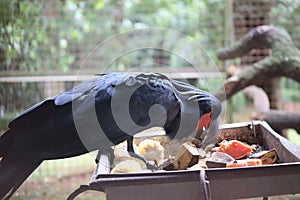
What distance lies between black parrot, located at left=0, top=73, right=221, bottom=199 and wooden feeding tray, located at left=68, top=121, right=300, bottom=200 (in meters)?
0.29

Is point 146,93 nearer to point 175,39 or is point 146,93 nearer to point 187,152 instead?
point 187,152

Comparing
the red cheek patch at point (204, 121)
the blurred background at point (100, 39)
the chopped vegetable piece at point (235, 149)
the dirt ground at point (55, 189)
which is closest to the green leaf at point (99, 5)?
the blurred background at point (100, 39)

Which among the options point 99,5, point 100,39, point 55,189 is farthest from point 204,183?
point 99,5

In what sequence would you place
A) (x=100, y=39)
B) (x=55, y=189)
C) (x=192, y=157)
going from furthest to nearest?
(x=100, y=39)
(x=55, y=189)
(x=192, y=157)

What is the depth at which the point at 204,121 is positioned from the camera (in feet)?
4.85

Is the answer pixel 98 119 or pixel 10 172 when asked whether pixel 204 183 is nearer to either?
pixel 98 119

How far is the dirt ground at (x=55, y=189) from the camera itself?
2535 mm

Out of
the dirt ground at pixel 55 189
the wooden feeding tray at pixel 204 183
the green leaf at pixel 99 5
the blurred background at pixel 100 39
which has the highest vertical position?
the green leaf at pixel 99 5

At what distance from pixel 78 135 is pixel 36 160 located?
Result: 6.2 inches

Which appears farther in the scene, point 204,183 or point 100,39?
point 100,39

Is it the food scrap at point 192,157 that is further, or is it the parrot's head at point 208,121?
the parrot's head at point 208,121

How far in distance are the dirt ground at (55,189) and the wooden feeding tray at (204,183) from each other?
54.4 inches

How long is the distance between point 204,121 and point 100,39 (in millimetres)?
2895

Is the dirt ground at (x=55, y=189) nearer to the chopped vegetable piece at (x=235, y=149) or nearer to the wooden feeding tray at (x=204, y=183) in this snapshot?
the chopped vegetable piece at (x=235, y=149)
